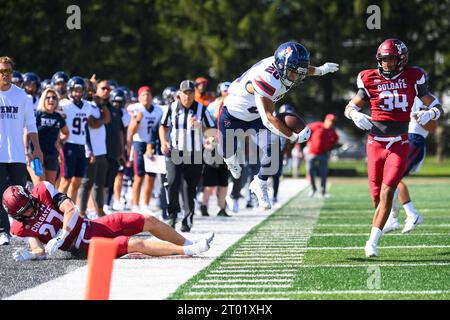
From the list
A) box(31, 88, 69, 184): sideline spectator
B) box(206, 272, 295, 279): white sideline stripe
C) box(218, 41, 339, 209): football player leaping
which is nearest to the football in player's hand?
box(218, 41, 339, 209): football player leaping

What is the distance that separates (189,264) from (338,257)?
1547mm

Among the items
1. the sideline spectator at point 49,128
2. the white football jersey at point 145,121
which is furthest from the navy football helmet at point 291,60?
the white football jersey at point 145,121

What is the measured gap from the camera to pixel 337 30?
46.9 metres

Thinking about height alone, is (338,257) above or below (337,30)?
below

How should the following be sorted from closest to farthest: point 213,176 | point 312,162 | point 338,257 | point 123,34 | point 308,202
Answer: point 338,257 < point 213,176 < point 308,202 < point 312,162 < point 123,34

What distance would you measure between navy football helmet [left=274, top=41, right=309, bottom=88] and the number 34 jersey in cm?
16

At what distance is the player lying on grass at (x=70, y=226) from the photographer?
8.89 m

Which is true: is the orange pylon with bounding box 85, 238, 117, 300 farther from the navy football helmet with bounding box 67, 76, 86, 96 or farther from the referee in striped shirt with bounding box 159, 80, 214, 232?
the navy football helmet with bounding box 67, 76, 86, 96

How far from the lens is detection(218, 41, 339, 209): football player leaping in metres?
9.70

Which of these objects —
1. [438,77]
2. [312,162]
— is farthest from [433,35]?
[312,162]

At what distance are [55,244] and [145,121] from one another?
7.42 meters
